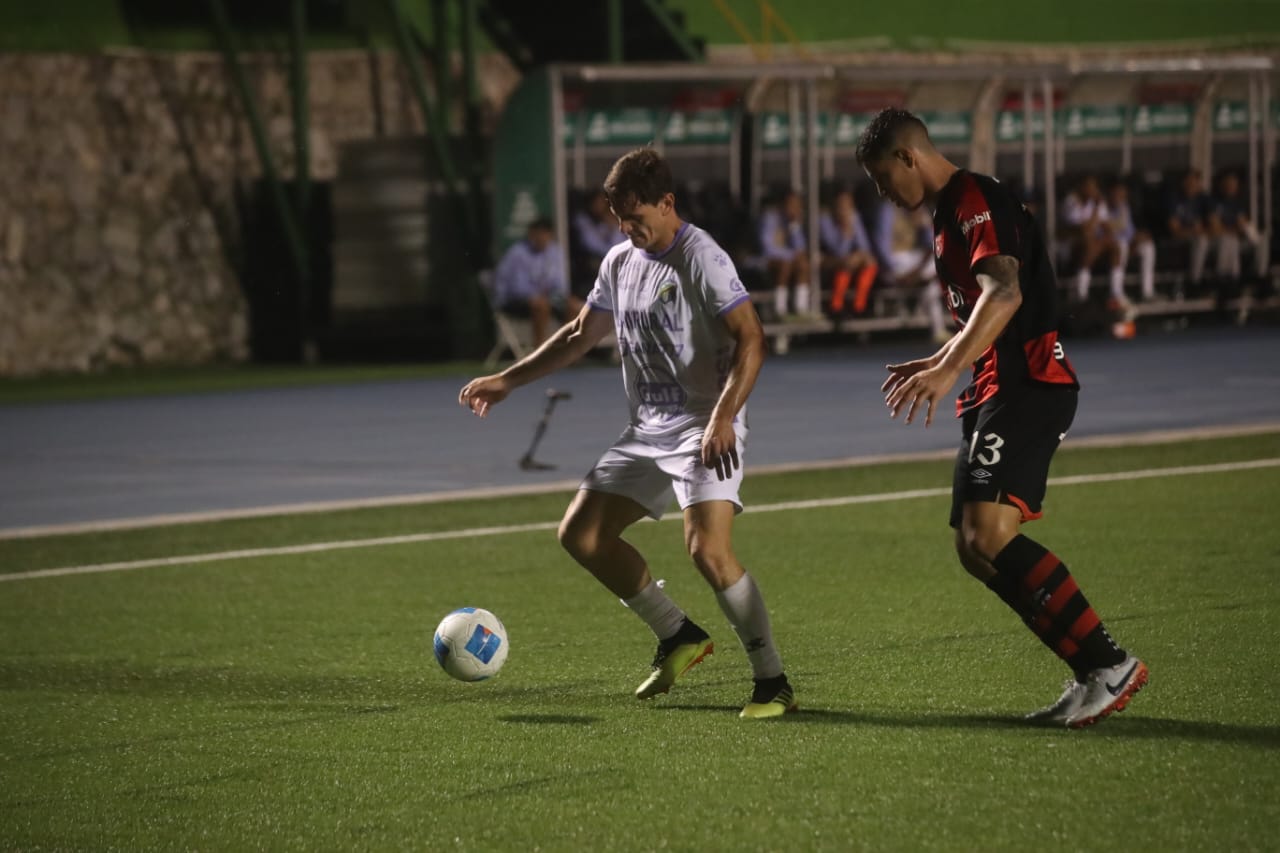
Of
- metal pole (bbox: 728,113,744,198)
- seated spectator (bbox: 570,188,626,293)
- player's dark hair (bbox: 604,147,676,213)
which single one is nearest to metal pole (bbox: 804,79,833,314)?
metal pole (bbox: 728,113,744,198)

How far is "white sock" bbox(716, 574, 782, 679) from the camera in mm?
6934

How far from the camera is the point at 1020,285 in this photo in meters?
6.50

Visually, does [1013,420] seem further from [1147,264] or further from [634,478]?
[1147,264]

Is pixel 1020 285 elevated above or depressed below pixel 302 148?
above

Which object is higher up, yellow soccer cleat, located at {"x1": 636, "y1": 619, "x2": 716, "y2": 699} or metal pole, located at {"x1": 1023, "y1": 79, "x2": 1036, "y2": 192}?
yellow soccer cleat, located at {"x1": 636, "y1": 619, "x2": 716, "y2": 699}

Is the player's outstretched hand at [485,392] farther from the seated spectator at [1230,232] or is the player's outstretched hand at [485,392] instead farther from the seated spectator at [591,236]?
the seated spectator at [1230,232]

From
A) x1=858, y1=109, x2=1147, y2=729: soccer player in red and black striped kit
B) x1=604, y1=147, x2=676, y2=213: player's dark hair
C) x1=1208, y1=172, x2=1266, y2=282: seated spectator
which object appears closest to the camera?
x1=858, y1=109, x2=1147, y2=729: soccer player in red and black striped kit

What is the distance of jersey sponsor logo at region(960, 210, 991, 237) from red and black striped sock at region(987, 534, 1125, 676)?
98 cm

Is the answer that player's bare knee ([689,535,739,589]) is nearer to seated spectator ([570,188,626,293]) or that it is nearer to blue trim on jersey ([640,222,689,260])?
blue trim on jersey ([640,222,689,260])

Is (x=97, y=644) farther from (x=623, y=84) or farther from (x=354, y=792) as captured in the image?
(x=623, y=84)

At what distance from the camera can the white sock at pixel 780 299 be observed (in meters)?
25.3

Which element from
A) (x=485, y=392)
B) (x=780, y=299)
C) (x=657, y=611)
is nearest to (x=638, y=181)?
(x=485, y=392)

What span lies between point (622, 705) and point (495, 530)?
15.7ft

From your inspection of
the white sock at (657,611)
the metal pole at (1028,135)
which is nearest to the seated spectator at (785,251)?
the metal pole at (1028,135)
